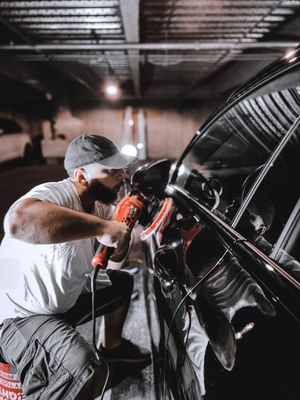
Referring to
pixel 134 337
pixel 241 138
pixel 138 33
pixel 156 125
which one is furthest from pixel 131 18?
pixel 156 125

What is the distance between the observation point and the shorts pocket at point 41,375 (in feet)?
4.53

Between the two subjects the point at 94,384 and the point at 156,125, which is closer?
the point at 94,384

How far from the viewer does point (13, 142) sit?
771 centimetres

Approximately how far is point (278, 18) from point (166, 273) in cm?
820

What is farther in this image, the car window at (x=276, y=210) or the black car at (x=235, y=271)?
the car window at (x=276, y=210)

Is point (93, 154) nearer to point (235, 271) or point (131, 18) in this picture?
point (235, 271)

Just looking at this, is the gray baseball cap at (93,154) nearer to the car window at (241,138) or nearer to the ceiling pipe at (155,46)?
the car window at (241,138)

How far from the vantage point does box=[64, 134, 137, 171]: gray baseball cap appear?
1.62 m

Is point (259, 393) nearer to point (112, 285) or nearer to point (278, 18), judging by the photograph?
point (112, 285)

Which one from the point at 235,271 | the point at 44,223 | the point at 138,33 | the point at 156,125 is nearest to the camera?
the point at 235,271

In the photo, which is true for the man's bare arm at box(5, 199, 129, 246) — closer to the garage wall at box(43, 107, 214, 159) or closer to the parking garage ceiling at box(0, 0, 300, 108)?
the parking garage ceiling at box(0, 0, 300, 108)

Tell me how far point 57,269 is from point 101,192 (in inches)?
18.6

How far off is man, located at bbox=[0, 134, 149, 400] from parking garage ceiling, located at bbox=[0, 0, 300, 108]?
5.21 metres

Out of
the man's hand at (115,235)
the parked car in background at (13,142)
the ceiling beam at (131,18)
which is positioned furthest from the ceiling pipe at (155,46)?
the man's hand at (115,235)
